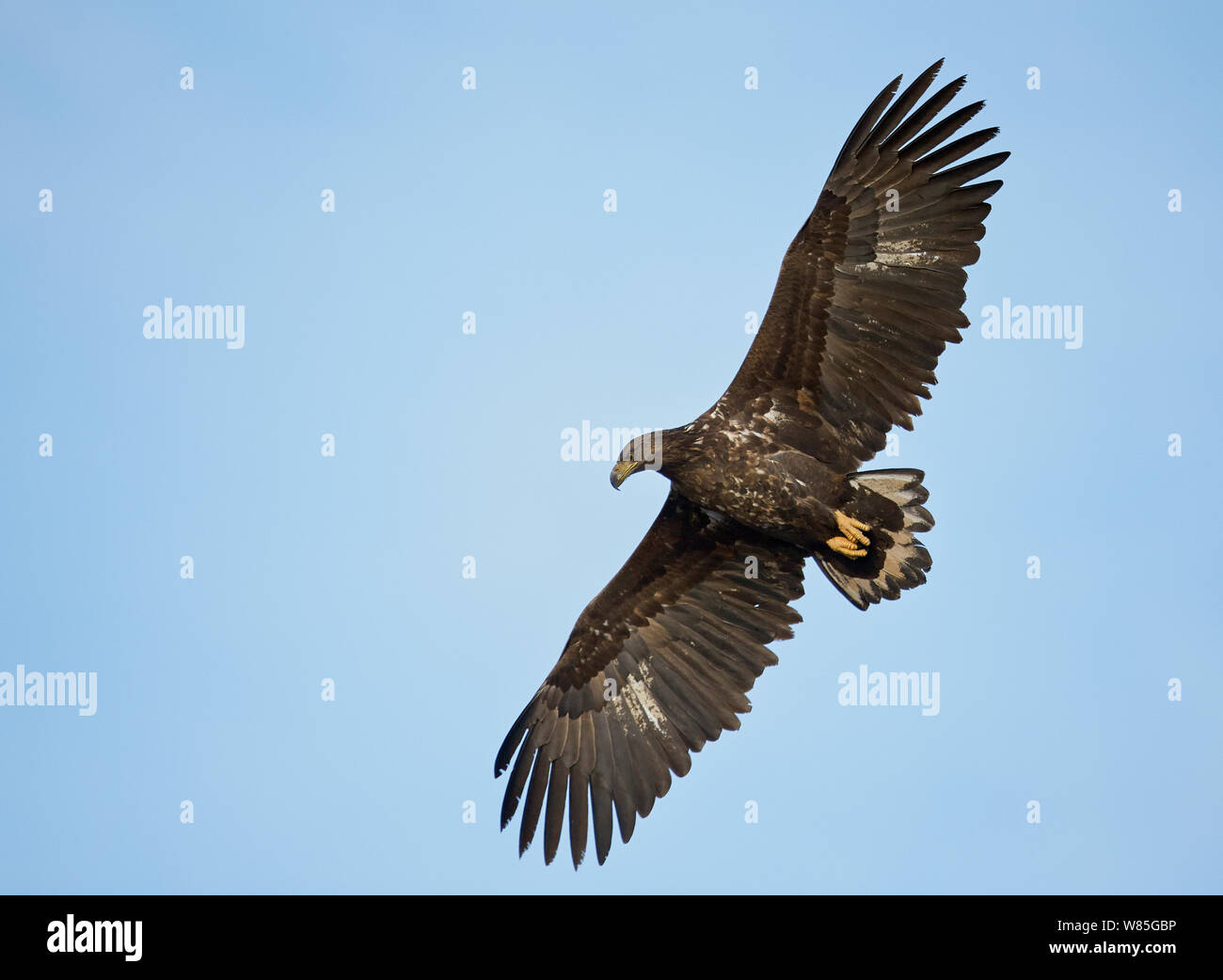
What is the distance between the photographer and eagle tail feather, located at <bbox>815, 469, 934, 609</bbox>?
38.1ft

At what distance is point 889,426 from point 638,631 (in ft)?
9.82

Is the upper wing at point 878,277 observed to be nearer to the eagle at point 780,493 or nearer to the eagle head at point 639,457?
the eagle at point 780,493

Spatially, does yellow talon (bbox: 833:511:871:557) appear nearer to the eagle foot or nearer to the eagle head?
the eagle foot

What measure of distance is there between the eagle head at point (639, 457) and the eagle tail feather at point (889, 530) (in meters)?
1.58

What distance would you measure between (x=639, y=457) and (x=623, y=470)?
0.17 metres

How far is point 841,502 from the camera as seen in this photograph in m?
11.6

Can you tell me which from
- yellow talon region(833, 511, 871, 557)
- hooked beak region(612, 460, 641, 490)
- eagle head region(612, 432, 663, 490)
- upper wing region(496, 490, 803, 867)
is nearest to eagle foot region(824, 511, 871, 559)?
yellow talon region(833, 511, 871, 557)

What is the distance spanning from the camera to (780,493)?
11.5 metres

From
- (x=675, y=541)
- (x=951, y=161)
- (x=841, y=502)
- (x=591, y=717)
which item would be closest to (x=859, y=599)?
(x=841, y=502)

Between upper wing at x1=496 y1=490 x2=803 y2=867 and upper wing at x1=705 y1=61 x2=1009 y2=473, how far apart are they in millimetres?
1501

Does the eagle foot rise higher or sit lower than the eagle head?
lower

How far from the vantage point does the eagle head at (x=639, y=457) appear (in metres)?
11.7
